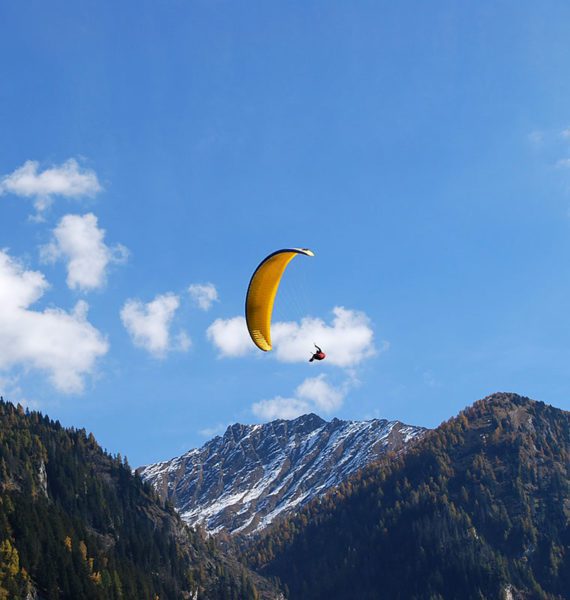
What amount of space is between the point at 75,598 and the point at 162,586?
5464 centimetres

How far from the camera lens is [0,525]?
143 meters

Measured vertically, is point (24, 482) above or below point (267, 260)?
above

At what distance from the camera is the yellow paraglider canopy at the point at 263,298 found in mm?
69625

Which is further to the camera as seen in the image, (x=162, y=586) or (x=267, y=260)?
(x=162, y=586)

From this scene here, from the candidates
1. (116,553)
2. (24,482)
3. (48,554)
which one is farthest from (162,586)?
(48,554)

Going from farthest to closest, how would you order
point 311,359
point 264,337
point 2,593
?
point 2,593, point 264,337, point 311,359

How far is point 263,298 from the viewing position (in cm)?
7100

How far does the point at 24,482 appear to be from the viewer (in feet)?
630

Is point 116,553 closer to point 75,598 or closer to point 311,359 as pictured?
point 75,598

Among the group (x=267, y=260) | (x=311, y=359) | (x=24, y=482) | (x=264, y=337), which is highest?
(x=24, y=482)

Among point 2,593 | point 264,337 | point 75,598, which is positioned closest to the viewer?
point 264,337

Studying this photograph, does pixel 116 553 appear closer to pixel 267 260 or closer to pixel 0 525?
pixel 0 525

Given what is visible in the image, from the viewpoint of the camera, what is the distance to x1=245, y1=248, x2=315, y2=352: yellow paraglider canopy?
6962 centimetres

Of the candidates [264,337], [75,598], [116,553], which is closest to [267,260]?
[264,337]
